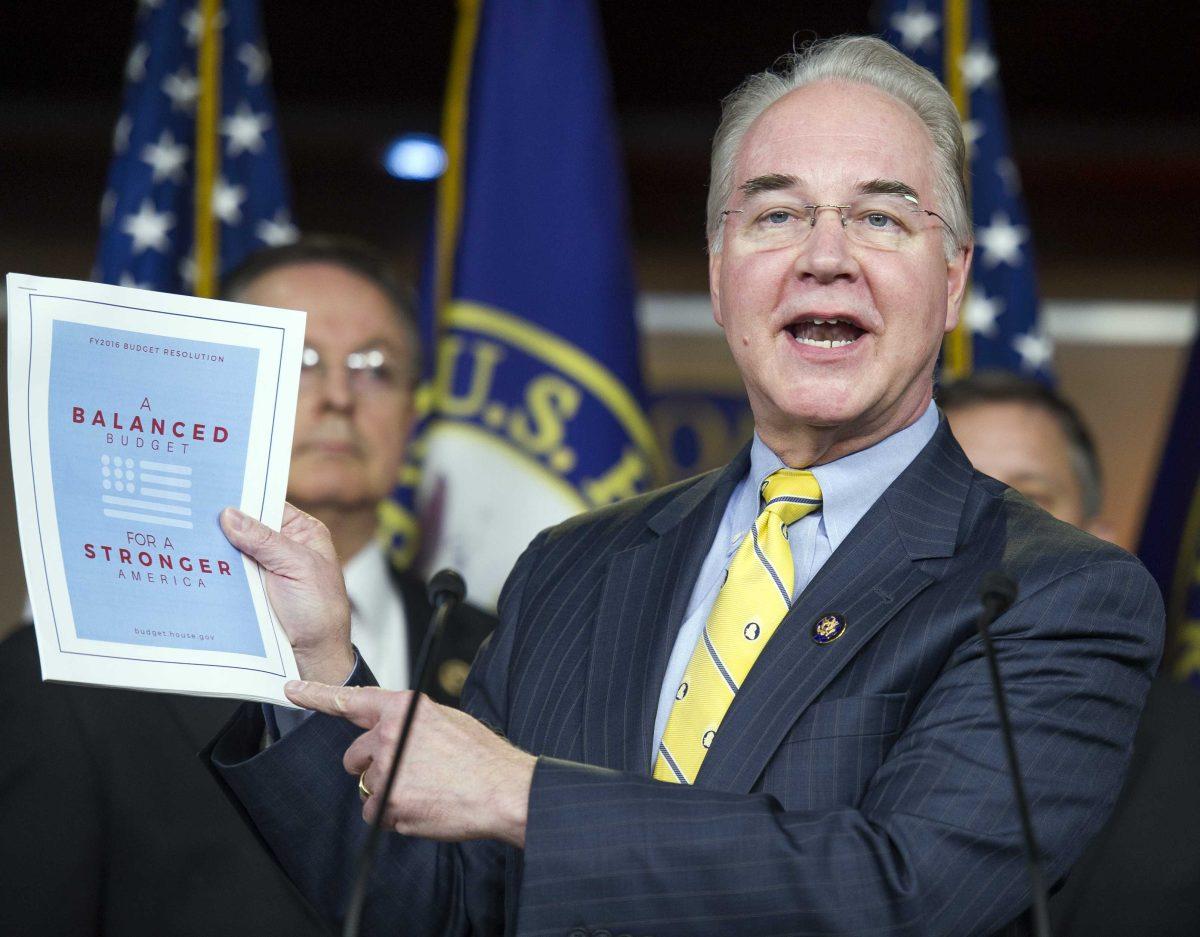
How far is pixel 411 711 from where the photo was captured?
1.30 metres

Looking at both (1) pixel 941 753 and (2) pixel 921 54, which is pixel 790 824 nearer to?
(1) pixel 941 753

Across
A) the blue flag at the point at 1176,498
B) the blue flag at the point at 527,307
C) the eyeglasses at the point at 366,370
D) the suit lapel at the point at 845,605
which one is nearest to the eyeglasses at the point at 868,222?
the suit lapel at the point at 845,605

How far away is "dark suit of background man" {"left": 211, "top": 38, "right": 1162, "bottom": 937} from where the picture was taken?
4.30 feet

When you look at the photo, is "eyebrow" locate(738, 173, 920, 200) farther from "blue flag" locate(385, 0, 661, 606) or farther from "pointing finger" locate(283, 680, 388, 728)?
"blue flag" locate(385, 0, 661, 606)

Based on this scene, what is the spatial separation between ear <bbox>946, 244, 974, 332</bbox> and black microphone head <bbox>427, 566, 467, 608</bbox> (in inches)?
24.6

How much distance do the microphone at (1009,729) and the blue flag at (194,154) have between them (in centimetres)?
275

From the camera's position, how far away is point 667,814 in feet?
4.32

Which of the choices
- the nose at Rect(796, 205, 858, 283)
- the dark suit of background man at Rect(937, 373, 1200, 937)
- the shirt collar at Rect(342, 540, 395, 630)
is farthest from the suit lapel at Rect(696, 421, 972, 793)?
the shirt collar at Rect(342, 540, 395, 630)

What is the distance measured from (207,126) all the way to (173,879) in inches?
78.8

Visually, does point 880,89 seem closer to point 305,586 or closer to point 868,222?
point 868,222

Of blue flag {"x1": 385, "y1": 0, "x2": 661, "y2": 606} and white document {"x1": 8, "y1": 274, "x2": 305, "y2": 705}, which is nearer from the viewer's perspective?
white document {"x1": 8, "y1": 274, "x2": 305, "y2": 705}

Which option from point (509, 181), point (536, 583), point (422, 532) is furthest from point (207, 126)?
point (536, 583)

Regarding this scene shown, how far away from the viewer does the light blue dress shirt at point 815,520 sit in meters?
1.58

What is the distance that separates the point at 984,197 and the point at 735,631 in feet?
7.97
